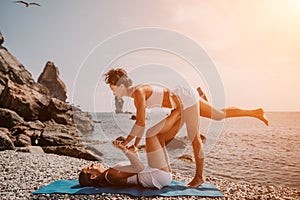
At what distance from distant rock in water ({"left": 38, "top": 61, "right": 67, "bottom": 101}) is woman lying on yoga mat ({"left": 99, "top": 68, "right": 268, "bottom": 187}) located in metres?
42.3

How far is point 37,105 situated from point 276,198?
402 inches

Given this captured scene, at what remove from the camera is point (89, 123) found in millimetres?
27219

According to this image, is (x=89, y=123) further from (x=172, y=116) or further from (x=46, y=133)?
(x=172, y=116)

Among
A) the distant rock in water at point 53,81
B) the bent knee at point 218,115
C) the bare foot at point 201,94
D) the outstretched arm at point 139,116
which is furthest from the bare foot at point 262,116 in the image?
the distant rock in water at point 53,81

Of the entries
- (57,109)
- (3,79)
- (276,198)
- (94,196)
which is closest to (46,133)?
(57,109)

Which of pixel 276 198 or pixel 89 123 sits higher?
pixel 89 123

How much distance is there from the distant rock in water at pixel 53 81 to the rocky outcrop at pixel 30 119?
95.0 ft

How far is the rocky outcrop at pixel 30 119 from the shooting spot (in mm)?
8695

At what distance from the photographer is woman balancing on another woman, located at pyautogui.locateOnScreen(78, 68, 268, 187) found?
12.7 feet

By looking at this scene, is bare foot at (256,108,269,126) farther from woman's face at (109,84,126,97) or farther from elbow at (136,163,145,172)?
woman's face at (109,84,126,97)

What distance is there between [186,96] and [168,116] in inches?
14.5

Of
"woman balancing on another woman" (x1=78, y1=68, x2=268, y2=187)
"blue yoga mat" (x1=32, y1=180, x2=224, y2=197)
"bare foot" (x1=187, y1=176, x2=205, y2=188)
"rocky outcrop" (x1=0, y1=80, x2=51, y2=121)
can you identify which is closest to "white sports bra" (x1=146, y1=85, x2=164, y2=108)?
"woman balancing on another woman" (x1=78, y1=68, x2=268, y2=187)

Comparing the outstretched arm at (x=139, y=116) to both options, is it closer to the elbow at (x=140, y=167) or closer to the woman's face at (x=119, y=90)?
the woman's face at (x=119, y=90)

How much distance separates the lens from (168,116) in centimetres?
428
